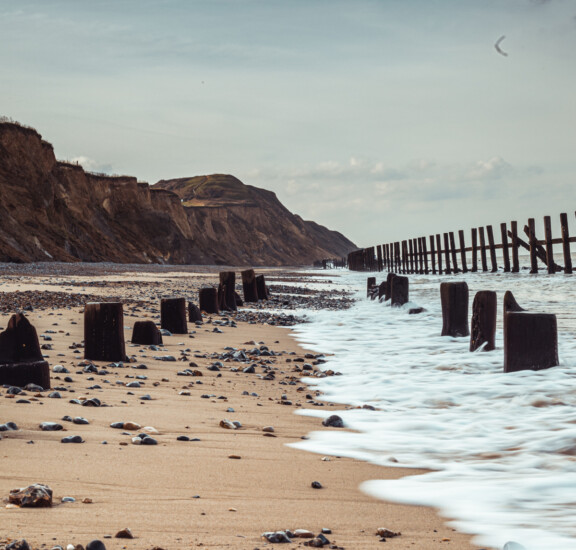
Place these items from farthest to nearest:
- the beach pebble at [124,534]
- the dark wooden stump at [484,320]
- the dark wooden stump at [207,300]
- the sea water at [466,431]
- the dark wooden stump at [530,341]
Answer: the dark wooden stump at [207,300] < the dark wooden stump at [484,320] < the dark wooden stump at [530,341] < the sea water at [466,431] < the beach pebble at [124,534]

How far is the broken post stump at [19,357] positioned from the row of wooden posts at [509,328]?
3675mm

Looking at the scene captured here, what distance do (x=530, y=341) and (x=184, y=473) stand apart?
12.3 ft

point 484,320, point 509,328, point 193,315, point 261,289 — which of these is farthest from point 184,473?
point 261,289

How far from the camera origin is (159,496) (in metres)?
2.30

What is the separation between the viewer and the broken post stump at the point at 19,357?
4.01 metres

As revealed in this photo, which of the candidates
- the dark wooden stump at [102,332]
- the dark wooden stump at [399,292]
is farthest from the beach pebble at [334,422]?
the dark wooden stump at [399,292]

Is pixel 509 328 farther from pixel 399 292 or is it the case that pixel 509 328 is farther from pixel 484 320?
pixel 399 292

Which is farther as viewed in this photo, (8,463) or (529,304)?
(529,304)

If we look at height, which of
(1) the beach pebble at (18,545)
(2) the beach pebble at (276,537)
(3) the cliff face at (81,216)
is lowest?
(2) the beach pebble at (276,537)

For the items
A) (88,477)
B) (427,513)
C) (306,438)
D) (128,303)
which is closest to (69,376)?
(306,438)

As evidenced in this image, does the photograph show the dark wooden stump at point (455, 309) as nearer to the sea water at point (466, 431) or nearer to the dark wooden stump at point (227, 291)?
the sea water at point (466, 431)

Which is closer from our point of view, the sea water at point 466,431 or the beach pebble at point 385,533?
the beach pebble at point 385,533

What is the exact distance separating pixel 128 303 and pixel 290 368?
5.47m

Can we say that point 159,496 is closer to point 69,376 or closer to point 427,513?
point 427,513
